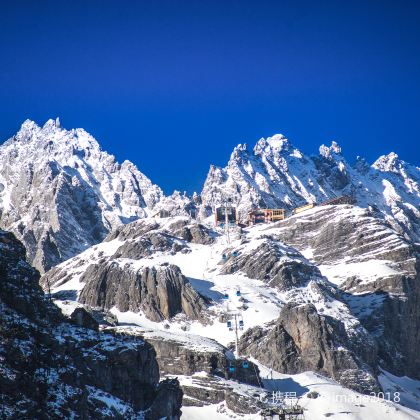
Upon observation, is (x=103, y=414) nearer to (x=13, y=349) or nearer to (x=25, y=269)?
(x=13, y=349)

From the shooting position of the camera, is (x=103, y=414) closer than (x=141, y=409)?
Yes

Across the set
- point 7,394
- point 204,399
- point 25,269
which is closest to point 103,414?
point 7,394

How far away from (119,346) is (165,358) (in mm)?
65859

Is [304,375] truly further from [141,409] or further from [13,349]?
[13,349]

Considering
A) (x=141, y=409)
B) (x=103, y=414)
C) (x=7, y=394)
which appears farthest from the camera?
(x=141, y=409)

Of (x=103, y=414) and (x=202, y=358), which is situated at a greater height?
(x=202, y=358)

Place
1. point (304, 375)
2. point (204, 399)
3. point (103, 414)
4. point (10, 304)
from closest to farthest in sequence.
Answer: point (103, 414), point (10, 304), point (204, 399), point (304, 375)

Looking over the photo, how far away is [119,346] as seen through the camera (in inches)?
4638

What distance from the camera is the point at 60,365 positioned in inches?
3846

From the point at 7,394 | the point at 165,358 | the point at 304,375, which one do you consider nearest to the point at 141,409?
the point at 7,394

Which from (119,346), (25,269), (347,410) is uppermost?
(25,269)

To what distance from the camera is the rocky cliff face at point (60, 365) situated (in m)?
88.2

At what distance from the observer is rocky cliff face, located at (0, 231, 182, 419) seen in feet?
290

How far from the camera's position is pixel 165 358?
181875 millimetres
